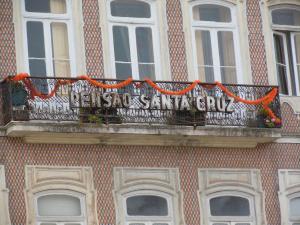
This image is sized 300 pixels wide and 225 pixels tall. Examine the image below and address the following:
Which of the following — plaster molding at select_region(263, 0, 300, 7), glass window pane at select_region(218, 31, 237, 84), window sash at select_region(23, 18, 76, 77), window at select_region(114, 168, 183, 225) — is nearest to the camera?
window at select_region(114, 168, 183, 225)

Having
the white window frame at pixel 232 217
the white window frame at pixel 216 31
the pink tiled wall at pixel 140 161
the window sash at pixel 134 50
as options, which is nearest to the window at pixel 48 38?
the window sash at pixel 134 50

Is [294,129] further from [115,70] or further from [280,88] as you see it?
[115,70]

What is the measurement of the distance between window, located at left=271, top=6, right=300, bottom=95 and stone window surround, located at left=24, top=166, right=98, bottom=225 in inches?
209

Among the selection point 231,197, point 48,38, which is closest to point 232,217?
point 231,197

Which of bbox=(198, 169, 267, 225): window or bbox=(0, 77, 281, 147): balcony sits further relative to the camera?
bbox=(198, 169, 267, 225): window

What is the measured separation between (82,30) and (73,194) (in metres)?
3.44

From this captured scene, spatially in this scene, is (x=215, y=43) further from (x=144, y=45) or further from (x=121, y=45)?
(x=121, y=45)

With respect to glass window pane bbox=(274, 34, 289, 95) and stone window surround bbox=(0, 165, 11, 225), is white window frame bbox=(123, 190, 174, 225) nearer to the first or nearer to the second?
stone window surround bbox=(0, 165, 11, 225)

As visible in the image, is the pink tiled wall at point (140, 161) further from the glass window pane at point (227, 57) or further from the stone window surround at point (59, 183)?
the glass window pane at point (227, 57)

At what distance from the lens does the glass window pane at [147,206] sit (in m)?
32.2

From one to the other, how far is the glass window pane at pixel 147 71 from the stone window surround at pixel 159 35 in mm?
166

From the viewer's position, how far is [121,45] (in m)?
33.2

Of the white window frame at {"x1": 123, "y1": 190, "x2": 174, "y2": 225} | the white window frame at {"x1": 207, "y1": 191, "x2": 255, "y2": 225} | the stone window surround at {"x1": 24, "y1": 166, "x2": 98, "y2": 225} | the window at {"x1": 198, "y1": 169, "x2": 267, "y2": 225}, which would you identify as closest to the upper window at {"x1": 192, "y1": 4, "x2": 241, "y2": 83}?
the window at {"x1": 198, "y1": 169, "x2": 267, "y2": 225}

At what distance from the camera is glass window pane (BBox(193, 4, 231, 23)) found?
3406cm
